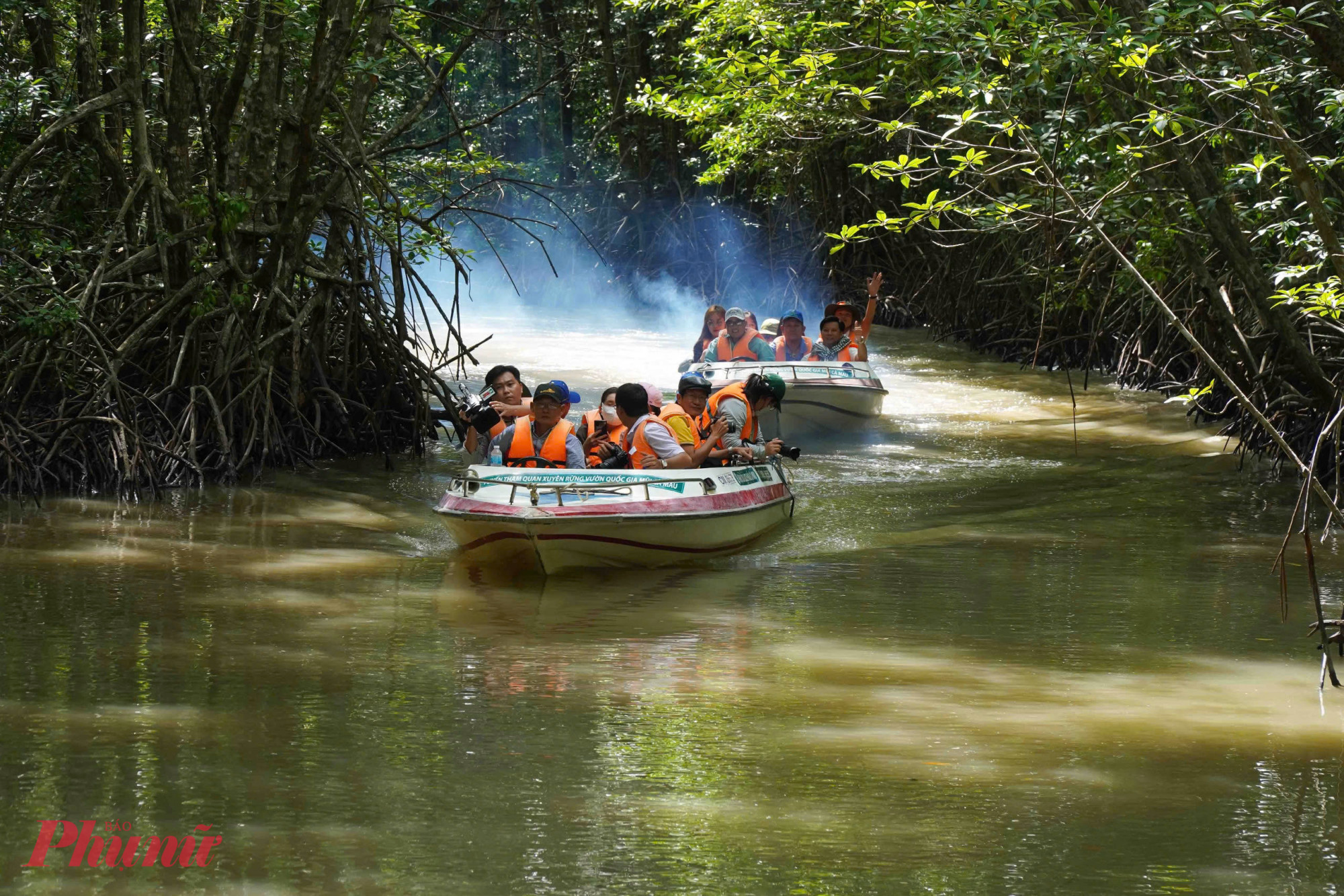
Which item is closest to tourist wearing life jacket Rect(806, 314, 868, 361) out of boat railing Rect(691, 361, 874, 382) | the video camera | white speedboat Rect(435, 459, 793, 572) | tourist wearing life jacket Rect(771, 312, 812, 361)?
tourist wearing life jacket Rect(771, 312, 812, 361)

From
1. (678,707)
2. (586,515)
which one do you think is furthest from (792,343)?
(678,707)

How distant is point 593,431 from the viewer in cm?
1035

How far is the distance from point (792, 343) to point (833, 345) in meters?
0.48

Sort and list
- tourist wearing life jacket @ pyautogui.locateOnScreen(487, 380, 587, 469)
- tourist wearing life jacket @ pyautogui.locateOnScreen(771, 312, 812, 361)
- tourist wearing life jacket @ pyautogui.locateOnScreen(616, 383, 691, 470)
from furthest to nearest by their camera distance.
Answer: tourist wearing life jacket @ pyautogui.locateOnScreen(771, 312, 812, 361) → tourist wearing life jacket @ pyautogui.locateOnScreen(616, 383, 691, 470) → tourist wearing life jacket @ pyautogui.locateOnScreen(487, 380, 587, 469)

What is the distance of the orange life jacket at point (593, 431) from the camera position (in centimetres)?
988

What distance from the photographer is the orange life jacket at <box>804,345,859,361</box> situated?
16031 mm

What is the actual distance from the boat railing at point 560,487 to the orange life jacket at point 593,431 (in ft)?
3.07

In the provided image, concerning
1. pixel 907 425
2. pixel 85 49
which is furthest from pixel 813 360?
pixel 85 49

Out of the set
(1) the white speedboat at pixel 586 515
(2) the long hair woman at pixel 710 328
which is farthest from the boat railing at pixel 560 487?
(2) the long hair woman at pixel 710 328

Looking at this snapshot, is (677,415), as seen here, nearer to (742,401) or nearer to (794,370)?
(742,401)

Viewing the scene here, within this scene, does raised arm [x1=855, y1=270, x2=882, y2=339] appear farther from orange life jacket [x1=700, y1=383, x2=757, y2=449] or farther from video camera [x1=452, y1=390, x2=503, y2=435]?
video camera [x1=452, y1=390, x2=503, y2=435]

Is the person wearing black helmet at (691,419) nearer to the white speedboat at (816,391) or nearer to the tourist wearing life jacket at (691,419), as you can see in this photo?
the tourist wearing life jacket at (691,419)

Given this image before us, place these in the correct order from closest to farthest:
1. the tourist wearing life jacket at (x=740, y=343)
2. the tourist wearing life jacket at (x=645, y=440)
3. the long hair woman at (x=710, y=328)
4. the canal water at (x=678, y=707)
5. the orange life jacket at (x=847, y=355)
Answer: the canal water at (x=678, y=707)
the tourist wearing life jacket at (x=645, y=440)
the tourist wearing life jacket at (x=740, y=343)
the orange life jacket at (x=847, y=355)
the long hair woman at (x=710, y=328)

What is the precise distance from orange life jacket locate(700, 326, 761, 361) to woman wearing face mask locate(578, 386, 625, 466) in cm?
530
